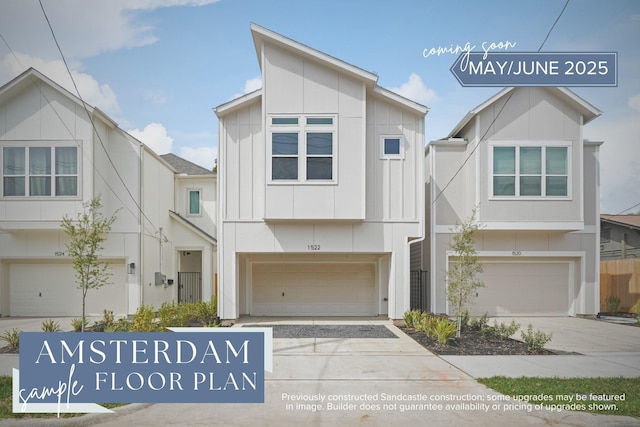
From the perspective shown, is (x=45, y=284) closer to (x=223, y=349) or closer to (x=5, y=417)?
(x=5, y=417)

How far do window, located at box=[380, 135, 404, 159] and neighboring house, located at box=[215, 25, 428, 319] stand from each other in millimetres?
31

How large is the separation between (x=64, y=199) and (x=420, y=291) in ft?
39.7

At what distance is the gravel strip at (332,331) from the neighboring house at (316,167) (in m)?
1.43

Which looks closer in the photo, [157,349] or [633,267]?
[157,349]

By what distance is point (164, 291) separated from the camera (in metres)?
17.8

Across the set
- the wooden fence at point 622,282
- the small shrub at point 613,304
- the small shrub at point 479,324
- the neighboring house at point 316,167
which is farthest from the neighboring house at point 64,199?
the wooden fence at point 622,282

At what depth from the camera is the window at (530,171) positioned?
14.9 metres

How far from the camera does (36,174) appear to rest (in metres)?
14.6

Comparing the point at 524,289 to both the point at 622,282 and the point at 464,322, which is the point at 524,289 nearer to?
the point at 464,322

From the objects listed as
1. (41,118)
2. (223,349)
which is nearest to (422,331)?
(223,349)

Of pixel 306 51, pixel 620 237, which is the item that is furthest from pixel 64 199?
pixel 620 237

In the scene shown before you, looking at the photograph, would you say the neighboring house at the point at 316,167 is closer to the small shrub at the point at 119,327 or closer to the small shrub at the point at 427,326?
the small shrub at the point at 427,326

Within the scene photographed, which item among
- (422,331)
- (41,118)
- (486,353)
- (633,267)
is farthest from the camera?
(633,267)

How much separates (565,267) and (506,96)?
6284 mm
